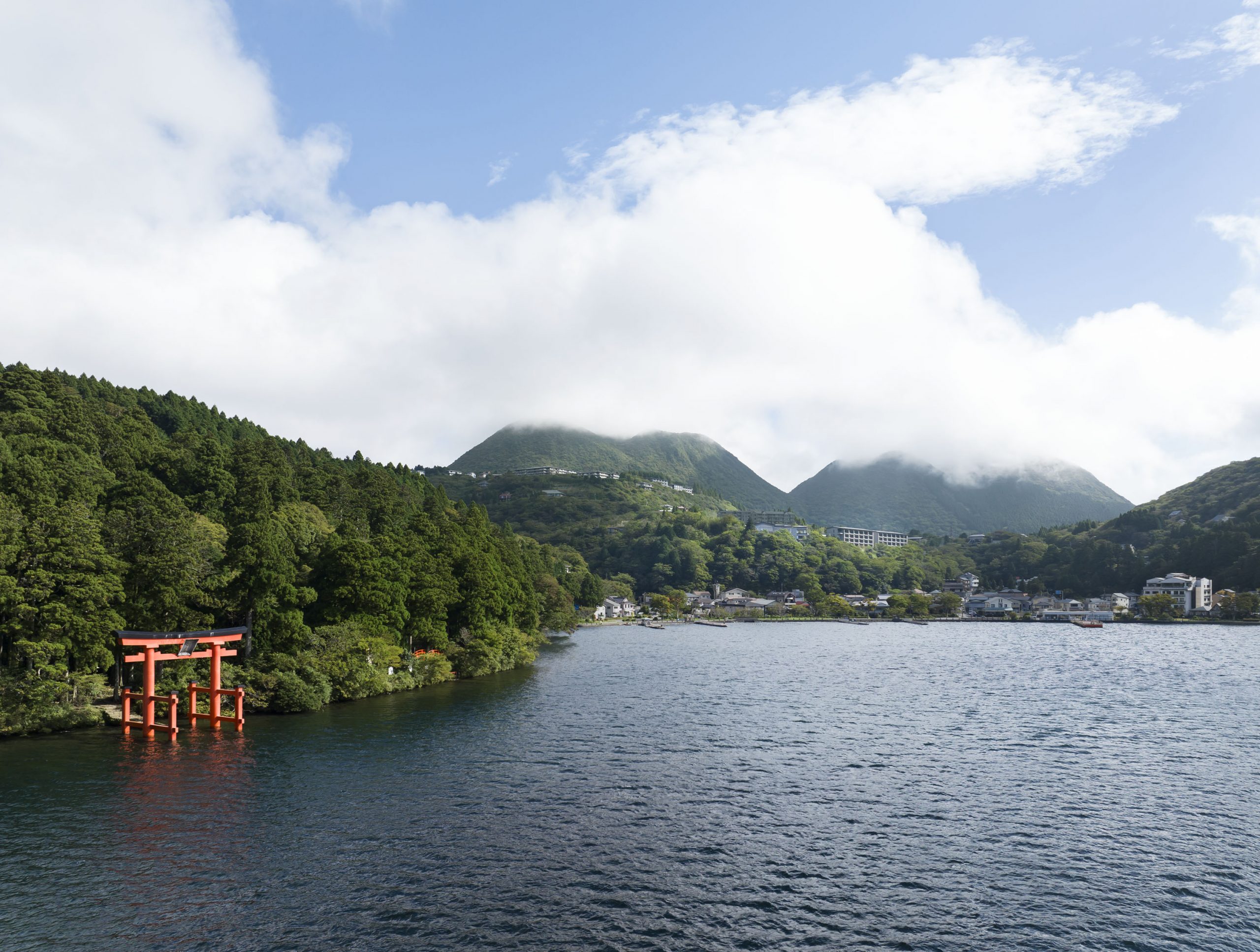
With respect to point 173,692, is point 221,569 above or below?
above

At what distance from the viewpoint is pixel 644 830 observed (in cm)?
3142

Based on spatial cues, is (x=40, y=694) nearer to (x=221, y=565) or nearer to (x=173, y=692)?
(x=173, y=692)

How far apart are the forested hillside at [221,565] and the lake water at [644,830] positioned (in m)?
4.98

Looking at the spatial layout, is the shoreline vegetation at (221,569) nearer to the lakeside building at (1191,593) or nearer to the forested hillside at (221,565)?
the forested hillside at (221,565)

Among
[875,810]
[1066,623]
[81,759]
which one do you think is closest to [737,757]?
[875,810]

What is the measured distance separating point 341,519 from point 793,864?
275ft

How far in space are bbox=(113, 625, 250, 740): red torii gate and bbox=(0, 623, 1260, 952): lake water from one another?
1612 mm

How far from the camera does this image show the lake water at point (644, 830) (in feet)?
75.9

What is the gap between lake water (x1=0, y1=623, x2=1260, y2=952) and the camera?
23.1 meters

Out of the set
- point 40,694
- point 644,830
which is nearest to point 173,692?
point 40,694

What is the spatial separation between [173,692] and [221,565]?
41.7 ft

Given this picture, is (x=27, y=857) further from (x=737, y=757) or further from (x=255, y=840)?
(x=737, y=757)

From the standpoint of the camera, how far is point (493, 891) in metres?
25.3

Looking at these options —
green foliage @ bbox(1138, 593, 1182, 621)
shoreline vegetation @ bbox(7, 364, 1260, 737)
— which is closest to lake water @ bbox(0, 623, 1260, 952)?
Result: shoreline vegetation @ bbox(7, 364, 1260, 737)
